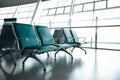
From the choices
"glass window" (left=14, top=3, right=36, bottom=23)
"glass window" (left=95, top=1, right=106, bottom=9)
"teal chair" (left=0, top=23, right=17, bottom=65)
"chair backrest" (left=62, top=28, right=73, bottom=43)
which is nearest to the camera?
"teal chair" (left=0, top=23, right=17, bottom=65)

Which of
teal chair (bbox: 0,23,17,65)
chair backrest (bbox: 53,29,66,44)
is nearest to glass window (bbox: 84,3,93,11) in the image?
chair backrest (bbox: 53,29,66,44)

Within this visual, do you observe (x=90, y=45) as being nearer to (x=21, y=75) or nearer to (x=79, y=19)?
(x=79, y=19)

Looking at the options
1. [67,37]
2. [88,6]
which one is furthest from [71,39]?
[88,6]

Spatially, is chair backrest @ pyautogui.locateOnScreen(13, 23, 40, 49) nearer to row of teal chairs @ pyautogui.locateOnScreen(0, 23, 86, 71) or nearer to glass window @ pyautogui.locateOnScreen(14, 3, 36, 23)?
row of teal chairs @ pyautogui.locateOnScreen(0, 23, 86, 71)

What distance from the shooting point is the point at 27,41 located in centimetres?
308

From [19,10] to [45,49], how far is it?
8.90 metres

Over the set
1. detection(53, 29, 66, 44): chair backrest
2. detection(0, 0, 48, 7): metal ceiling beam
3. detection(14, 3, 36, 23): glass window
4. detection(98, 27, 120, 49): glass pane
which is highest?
detection(0, 0, 48, 7): metal ceiling beam

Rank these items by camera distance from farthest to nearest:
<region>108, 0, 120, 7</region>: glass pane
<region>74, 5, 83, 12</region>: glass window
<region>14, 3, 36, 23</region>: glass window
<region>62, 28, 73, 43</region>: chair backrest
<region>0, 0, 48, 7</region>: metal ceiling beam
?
<region>0, 0, 48, 7</region>: metal ceiling beam < <region>14, 3, 36, 23</region>: glass window < <region>74, 5, 83, 12</region>: glass window < <region>108, 0, 120, 7</region>: glass pane < <region>62, 28, 73, 43</region>: chair backrest

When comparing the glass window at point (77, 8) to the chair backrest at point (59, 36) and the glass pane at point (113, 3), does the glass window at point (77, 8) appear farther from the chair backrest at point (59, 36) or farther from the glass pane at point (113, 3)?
the chair backrest at point (59, 36)

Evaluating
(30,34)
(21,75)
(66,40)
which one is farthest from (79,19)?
(21,75)

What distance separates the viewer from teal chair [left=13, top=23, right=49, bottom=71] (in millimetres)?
3021

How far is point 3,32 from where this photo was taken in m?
3.46

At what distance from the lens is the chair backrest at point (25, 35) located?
10.1 feet

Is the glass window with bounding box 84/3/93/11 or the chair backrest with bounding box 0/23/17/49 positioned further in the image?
the glass window with bounding box 84/3/93/11
